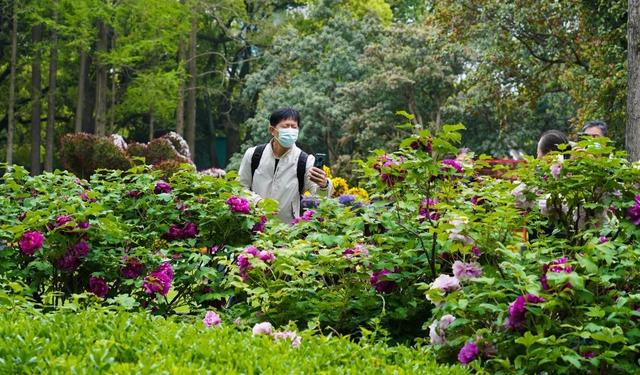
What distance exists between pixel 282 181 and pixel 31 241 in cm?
190

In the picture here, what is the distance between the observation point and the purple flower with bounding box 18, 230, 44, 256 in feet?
18.0

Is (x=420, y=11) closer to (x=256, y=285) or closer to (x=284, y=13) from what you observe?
(x=284, y=13)

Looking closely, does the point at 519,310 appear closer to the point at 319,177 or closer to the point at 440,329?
the point at 440,329

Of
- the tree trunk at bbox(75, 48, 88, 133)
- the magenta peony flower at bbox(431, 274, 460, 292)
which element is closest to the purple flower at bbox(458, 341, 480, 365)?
the magenta peony flower at bbox(431, 274, 460, 292)

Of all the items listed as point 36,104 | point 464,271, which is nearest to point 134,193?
point 464,271

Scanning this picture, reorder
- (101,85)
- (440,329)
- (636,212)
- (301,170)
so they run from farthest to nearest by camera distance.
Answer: (101,85) → (301,170) → (636,212) → (440,329)

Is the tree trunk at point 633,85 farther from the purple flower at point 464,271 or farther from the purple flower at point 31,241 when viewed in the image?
the purple flower at point 31,241

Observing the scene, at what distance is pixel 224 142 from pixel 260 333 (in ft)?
164

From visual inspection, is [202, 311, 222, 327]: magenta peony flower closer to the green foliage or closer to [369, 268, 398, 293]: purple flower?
the green foliage

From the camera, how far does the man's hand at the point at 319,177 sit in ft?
22.1

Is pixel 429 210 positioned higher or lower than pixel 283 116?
lower

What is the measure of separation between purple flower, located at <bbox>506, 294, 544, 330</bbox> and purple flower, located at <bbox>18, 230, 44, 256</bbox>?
2.64 metres

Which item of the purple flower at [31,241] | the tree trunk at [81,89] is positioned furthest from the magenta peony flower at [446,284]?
the tree trunk at [81,89]

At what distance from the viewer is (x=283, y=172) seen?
22.5ft
